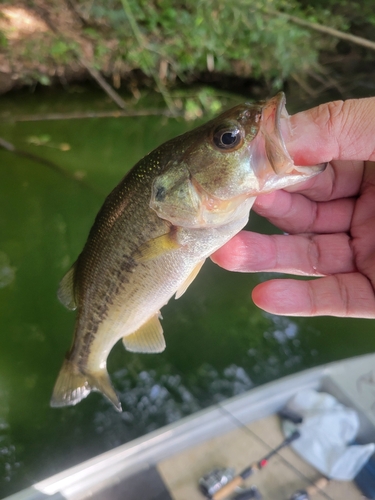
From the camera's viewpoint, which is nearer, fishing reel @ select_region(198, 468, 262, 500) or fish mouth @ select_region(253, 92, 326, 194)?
fish mouth @ select_region(253, 92, 326, 194)

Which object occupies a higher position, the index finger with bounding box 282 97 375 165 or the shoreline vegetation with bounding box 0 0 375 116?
the shoreline vegetation with bounding box 0 0 375 116

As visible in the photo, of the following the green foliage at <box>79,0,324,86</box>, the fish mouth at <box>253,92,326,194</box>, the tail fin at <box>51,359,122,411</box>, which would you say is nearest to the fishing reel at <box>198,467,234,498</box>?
the tail fin at <box>51,359,122,411</box>

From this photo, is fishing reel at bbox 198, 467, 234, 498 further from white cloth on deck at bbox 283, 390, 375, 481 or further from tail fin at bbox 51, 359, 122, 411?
tail fin at bbox 51, 359, 122, 411

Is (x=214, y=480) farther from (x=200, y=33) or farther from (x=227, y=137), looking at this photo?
(x=200, y=33)

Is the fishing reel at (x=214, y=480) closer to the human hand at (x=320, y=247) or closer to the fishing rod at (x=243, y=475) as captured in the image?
the fishing rod at (x=243, y=475)

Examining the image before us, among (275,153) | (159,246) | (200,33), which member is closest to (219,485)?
(159,246)

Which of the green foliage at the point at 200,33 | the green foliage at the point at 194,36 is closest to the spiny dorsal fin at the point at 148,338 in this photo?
the green foliage at the point at 194,36
